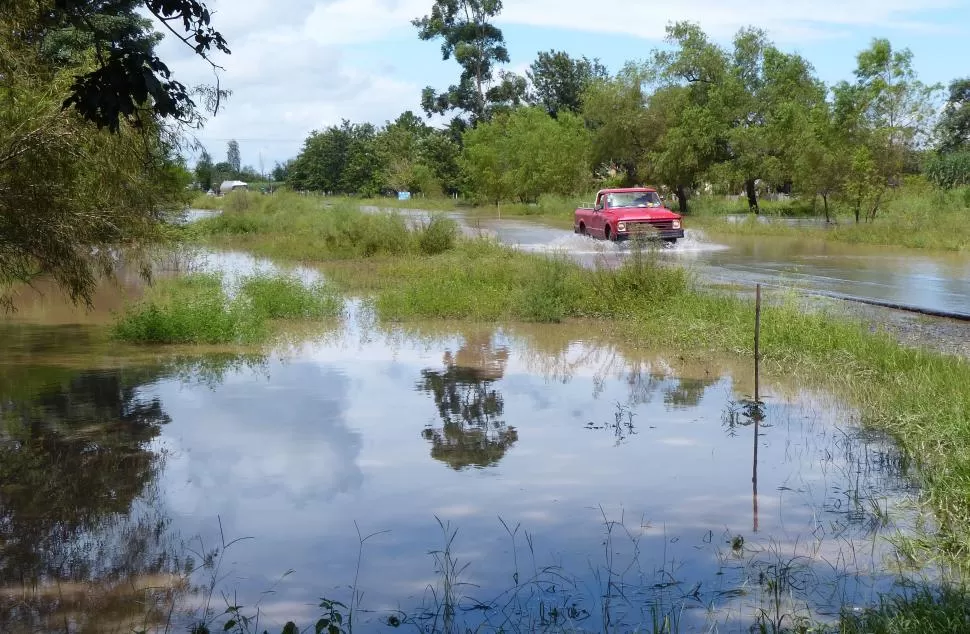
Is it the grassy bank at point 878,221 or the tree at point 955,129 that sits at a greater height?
the tree at point 955,129

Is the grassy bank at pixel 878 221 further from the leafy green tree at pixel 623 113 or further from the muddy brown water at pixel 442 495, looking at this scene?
the muddy brown water at pixel 442 495

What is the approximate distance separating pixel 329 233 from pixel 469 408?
814 inches

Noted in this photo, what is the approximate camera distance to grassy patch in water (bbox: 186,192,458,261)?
27.9m

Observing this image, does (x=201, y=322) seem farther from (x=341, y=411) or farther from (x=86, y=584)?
(x=86, y=584)

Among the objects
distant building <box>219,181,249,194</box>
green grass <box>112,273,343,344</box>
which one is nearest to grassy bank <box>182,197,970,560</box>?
green grass <box>112,273,343,344</box>

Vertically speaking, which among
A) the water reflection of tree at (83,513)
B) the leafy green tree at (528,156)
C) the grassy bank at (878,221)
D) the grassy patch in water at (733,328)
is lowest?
the water reflection of tree at (83,513)

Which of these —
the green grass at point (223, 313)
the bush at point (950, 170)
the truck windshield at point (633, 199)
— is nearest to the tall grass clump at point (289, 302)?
the green grass at point (223, 313)

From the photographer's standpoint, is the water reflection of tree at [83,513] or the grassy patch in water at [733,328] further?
the grassy patch in water at [733,328]

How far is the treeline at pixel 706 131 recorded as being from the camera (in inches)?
1715

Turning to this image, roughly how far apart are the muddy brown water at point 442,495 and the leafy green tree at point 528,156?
5462 cm

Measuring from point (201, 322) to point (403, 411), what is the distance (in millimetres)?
5617

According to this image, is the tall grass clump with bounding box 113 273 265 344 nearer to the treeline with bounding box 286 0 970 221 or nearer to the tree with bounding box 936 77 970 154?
the treeline with bounding box 286 0 970 221

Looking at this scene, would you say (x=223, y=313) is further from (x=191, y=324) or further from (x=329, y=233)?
(x=329, y=233)

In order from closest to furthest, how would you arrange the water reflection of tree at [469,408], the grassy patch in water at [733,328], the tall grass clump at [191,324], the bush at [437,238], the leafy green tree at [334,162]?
the grassy patch in water at [733,328] < the water reflection of tree at [469,408] < the tall grass clump at [191,324] < the bush at [437,238] < the leafy green tree at [334,162]
